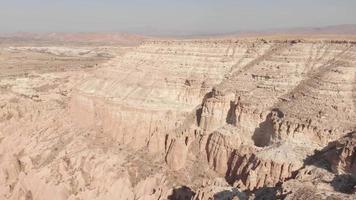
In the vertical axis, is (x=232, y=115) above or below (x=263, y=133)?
above

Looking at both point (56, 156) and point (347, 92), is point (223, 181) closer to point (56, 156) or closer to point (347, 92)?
point (347, 92)

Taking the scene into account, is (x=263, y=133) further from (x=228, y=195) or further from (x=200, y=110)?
(x=228, y=195)

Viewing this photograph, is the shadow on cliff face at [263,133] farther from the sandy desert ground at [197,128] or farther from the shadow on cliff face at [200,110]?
the shadow on cliff face at [200,110]

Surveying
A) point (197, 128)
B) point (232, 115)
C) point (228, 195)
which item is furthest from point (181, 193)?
point (232, 115)

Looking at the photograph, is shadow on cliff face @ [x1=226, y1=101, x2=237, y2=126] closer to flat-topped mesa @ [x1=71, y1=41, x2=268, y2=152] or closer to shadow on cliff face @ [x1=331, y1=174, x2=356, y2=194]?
flat-topped mesa @ [x1=71, y1=41, x2=268, y2=152]

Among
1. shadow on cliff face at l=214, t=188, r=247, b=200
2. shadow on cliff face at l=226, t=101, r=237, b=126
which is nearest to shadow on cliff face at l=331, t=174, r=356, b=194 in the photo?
shadow on cliff face at l=214, t=188, r=247, b=200

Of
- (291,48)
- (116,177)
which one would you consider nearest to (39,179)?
(116,177)

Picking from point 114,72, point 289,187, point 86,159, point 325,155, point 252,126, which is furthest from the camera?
point 114,72
